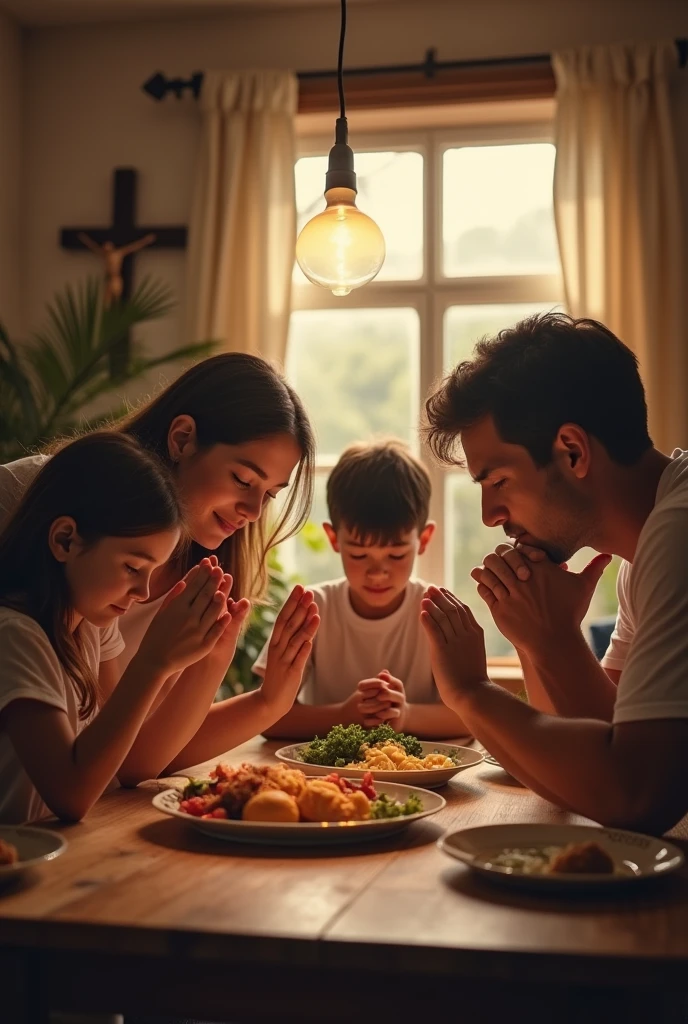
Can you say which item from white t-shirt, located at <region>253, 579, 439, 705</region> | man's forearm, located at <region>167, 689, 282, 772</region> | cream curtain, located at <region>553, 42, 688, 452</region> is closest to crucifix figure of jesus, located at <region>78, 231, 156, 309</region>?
cream curtain, located at <region>553, 42, 688, 452</region>

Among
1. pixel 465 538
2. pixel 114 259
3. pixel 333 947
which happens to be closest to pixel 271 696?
pixel 333 947

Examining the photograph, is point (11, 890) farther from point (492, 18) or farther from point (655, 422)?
point (492, 18)

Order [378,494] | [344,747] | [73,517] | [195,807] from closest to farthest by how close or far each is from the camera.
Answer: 1. [195,807]
2. [73,517]
3. [344,747]
4. [378,494]

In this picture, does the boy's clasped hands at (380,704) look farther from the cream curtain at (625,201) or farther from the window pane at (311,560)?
the window pane at (311,560)

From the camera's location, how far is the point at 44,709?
1.50 meters

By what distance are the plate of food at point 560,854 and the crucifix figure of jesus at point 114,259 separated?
12.3 ft

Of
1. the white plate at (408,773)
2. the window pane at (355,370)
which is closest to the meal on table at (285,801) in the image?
the white plate at (408,773)

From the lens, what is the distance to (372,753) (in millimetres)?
1842

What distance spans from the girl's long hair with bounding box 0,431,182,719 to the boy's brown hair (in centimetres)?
92

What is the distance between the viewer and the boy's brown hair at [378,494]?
102 inches

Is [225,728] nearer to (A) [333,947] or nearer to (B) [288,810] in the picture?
(B) [288,810]

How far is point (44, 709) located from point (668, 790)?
804mm

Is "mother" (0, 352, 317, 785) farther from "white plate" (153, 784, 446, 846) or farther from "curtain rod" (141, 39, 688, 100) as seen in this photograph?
"curtain rod" (141, 39, 688, 100)

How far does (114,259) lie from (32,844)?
377 cm
